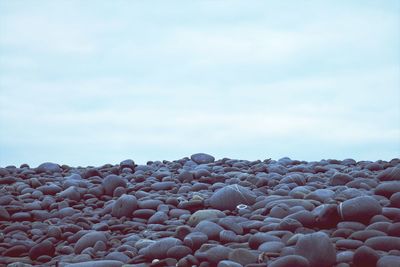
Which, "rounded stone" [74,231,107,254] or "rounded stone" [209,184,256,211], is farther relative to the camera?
"rounded stone" [209,184,256,211]

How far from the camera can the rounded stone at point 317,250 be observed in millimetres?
3170

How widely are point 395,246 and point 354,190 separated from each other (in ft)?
4.82

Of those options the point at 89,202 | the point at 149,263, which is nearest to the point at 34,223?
the point at 89,202

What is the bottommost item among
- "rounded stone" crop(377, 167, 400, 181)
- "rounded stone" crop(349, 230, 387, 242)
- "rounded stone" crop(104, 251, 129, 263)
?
"rounded stone" crop(104, 251, 129, 263)

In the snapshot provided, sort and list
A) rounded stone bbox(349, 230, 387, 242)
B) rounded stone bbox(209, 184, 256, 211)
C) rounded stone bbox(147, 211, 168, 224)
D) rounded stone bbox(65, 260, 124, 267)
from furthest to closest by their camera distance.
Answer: rounded stone bbox(209, 184, 256, 211) → rounded stone bbox(147, 211, 168, 224) → rounded stone bbox(349, 230, 387, 242) → rounded stone bbox(65, 260, 124, 267)

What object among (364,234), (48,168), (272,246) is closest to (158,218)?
(272,246)

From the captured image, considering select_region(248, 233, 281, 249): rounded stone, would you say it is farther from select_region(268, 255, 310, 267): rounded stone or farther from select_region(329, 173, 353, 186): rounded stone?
select_region(329, 173, 353, 186): rounded stone

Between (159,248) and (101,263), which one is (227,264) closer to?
(159,248)

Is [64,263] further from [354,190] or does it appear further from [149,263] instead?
[354,190]

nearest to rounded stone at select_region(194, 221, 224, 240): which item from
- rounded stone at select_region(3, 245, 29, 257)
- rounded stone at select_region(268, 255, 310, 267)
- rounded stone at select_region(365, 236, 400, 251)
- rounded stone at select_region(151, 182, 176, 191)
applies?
rounded stone at select_region(268, 255, 310, 267)

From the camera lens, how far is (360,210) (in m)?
3.99

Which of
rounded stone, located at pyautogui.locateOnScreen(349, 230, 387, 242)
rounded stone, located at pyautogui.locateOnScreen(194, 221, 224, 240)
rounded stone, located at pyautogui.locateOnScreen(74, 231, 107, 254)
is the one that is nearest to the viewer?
rounded stone, located at pyautogui.locateOnScreen(349, 230, 387, 242)

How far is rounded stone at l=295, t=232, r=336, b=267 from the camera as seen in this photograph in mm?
3170

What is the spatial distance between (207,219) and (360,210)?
118 centimetres
